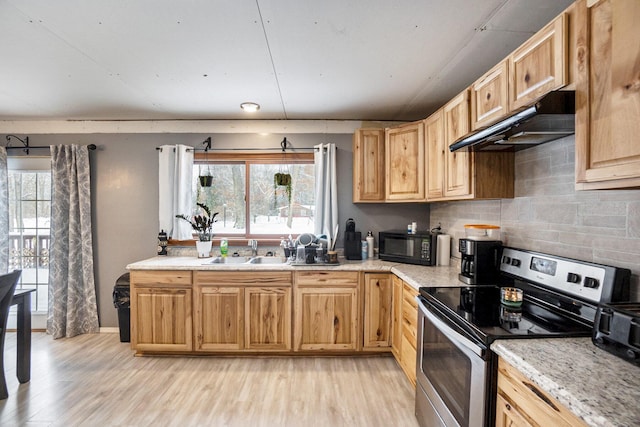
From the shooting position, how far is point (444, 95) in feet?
8.39

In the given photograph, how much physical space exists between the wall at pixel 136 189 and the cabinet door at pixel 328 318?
929 millimetres

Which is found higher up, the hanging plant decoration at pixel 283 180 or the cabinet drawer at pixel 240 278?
the hanging plant decoration at pixel 283 180

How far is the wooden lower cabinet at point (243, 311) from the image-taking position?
2635mm

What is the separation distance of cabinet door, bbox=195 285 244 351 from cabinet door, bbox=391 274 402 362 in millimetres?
1404

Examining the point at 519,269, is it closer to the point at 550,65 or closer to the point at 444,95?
the point at 550,65

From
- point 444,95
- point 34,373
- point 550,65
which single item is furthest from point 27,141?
point 550,65

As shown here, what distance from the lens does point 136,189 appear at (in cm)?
329

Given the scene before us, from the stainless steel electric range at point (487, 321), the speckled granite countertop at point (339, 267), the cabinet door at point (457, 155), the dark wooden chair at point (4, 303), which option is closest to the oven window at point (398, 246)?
the speckled granite countertop at point (339, 267)

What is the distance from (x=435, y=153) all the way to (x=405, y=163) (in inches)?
15.5

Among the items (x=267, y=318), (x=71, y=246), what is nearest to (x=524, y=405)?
(x=267, y=318)

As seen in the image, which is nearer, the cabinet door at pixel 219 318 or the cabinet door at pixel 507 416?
the cabinet door at pixel 507 416

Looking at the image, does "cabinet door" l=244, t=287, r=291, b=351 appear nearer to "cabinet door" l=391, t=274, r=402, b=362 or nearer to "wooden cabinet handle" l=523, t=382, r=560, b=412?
"cabinet door" l=391, t=274, r=402, b=362

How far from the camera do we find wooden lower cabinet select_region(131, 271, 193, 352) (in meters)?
2.64

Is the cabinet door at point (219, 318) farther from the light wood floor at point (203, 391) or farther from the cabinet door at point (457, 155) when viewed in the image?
the cabinet door at point (457, 155)
